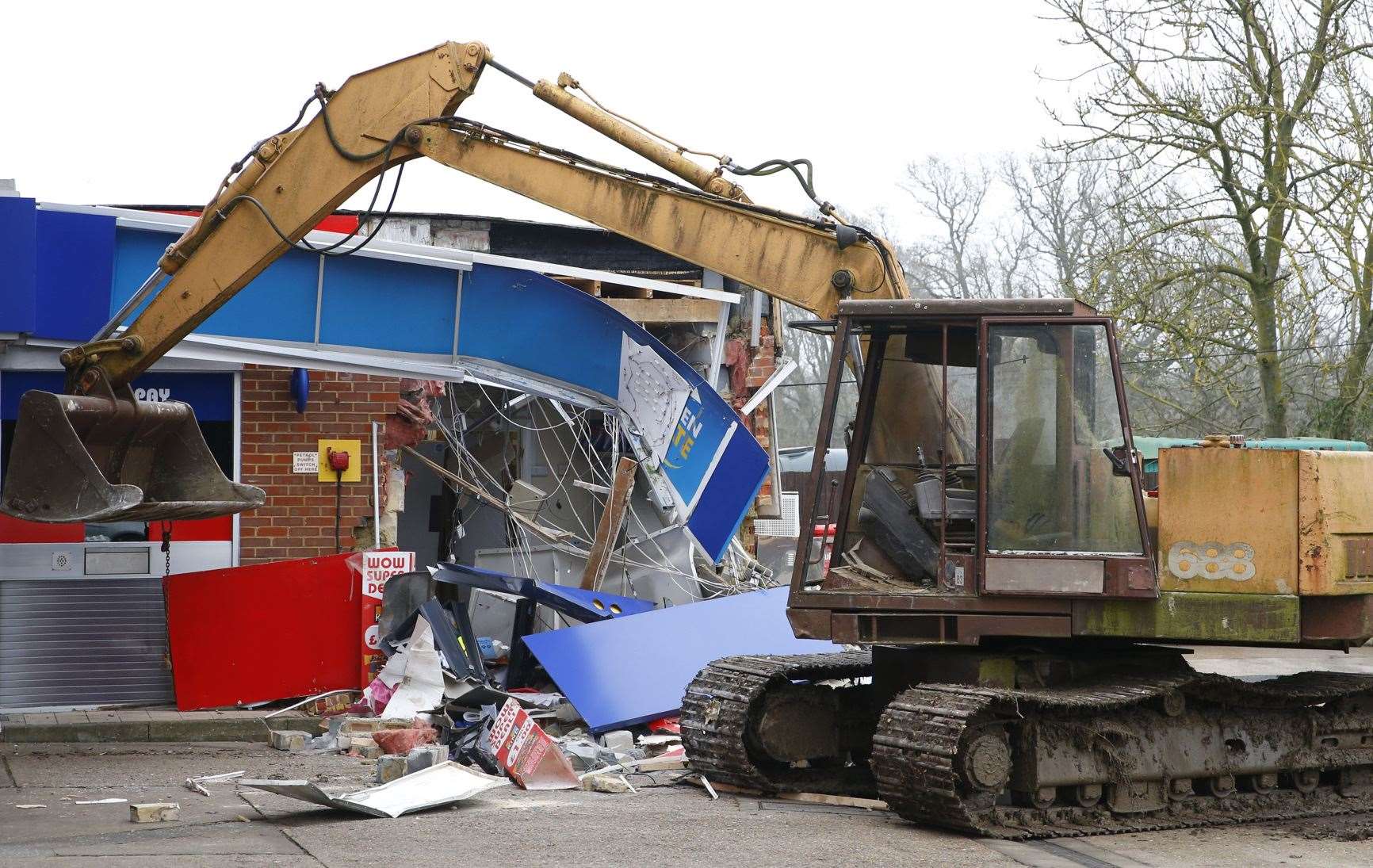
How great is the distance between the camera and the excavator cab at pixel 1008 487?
23.9 ft

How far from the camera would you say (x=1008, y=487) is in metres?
7.32

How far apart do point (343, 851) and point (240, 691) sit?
16.6ft

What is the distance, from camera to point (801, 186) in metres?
7.88

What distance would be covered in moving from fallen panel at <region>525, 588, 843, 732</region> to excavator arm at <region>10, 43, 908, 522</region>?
2.43 metres

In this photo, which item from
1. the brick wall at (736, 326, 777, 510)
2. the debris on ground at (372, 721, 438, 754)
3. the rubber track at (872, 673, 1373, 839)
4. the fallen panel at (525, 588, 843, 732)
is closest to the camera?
the rubber track at (872, 673, 1373, 839)

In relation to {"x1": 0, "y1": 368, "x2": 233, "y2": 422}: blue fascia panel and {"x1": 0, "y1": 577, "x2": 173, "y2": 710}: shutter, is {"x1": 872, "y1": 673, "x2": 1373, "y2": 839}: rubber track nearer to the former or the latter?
{"x1": 0, "y1": 577, "x2": 173, "y2": 710}: shutter

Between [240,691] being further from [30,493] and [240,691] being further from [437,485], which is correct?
[437,485]

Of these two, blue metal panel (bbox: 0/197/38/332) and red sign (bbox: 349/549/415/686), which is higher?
blue metal panel (bbox: 0/197/38/332)

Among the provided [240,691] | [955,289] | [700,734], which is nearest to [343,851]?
[700,734]

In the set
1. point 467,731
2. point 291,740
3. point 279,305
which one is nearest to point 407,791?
point 467,731

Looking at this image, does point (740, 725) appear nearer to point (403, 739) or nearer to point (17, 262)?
point (403, 739)

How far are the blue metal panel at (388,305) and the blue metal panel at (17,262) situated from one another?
211 cm

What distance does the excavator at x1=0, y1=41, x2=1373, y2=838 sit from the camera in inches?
287

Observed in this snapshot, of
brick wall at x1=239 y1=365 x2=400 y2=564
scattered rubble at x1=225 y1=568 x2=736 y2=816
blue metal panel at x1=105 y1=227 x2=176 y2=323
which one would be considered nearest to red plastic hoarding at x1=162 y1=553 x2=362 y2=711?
scattered rubble at x1=225 y1=568 x2=736 y2=816
